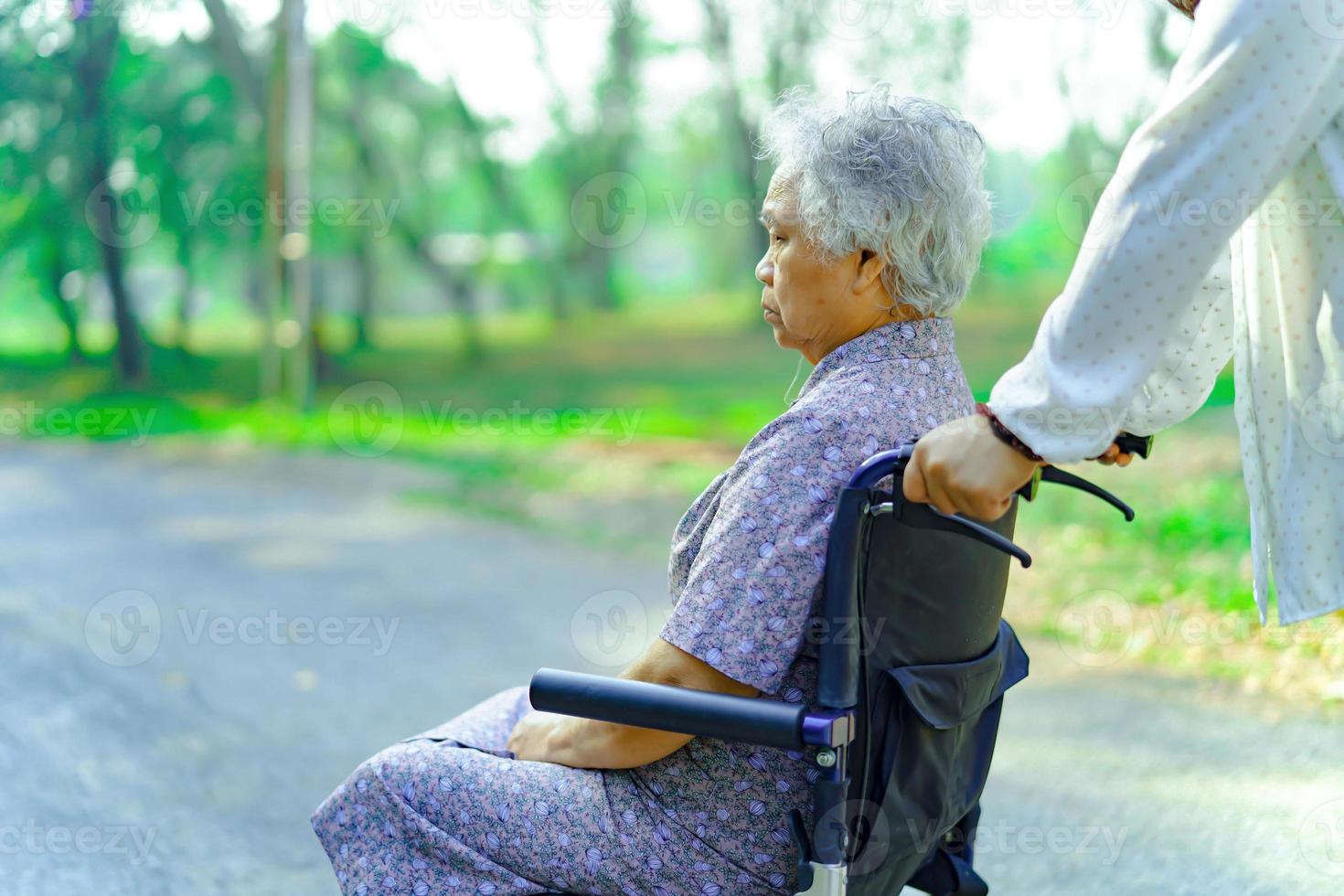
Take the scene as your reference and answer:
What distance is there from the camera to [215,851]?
10.3 ft

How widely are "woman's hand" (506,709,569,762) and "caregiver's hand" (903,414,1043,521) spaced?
726 millimetres

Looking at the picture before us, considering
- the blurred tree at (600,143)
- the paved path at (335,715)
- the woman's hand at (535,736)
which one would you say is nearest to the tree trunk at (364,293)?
the blurred tree at (600,143)

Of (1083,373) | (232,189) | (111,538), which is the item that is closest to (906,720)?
(1083,373)

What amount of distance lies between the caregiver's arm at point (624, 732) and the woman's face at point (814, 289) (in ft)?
1.72

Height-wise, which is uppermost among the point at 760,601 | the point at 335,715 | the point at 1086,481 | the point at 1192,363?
the point at 1192,363

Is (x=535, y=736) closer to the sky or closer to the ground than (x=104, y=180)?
closer to the ground

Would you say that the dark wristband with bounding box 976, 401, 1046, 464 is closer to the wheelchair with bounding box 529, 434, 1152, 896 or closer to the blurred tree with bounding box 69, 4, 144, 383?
the wheelchair with bounding box 529, 434, 1152, 896

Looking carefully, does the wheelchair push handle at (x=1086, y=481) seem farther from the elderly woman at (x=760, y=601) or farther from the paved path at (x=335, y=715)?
the paved path at (x=335, y=715)

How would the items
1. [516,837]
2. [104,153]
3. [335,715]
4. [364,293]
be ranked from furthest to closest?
1. [364,293]
2. [104,153]
3. [335,715]
4. [516,837]

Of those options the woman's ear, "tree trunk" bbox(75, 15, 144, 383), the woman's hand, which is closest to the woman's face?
the woman's ear

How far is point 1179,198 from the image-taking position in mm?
1446

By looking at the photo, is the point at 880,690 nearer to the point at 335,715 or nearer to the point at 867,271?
Answer: the point at 867,271

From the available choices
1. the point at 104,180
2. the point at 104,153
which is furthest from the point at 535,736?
the point at 104,180

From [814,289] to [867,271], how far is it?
0.27 feet
